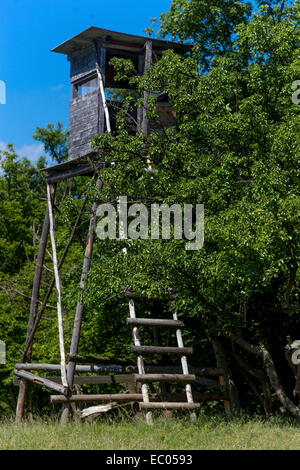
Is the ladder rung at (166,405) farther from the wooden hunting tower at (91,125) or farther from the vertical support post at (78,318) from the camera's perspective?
the vertical support post at (78,318)

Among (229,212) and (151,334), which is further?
(151,334)

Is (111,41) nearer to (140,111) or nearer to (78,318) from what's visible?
(140,111)

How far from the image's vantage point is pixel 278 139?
13.1 m

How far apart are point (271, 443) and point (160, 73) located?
8787 mm

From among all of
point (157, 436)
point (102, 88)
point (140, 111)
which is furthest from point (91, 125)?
point (157, 436)

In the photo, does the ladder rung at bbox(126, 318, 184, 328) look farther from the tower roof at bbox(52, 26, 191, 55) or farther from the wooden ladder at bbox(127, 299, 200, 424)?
the tower roof at bbox(52, 26, 191, 55)

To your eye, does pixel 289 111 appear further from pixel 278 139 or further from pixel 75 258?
pixel 75 258

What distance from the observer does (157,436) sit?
10.9 meters

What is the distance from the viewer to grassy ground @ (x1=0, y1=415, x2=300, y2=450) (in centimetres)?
1044

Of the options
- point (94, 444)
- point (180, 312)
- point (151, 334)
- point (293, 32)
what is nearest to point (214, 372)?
point (180, 312)

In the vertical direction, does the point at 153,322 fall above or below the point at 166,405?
above

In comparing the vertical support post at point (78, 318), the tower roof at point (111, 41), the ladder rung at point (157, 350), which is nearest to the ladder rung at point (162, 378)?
the ladder rung at point (157, 350)

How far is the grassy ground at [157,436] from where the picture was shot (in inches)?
411

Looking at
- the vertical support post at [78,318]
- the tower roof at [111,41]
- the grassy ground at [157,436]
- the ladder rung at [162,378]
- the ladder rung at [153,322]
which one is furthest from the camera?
the tower roof at [111,41]
